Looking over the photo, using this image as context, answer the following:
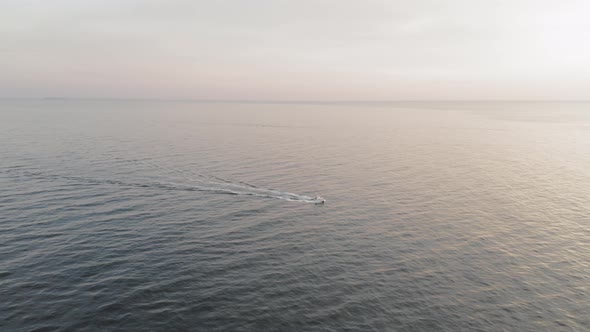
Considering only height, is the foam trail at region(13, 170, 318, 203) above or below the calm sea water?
above

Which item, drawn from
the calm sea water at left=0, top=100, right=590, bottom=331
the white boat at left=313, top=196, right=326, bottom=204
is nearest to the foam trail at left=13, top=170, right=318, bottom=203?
the white boat at left=313, top=196, right=326, bottom=204

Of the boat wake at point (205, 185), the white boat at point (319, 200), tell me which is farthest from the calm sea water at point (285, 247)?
the white boat at point (319, 200)

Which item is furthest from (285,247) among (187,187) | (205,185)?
(187,187)

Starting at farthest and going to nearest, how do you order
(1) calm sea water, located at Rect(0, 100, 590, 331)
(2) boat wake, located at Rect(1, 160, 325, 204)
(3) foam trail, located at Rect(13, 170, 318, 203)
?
(2) boat wake, located at Rect(1, 160, 325, 204), (3) foam trail, located at Rect(13, 170, 318, 203), (1) calm sea water, located at Rect(0, 100, 590, 331)

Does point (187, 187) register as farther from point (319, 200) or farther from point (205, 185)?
point (319, 200)

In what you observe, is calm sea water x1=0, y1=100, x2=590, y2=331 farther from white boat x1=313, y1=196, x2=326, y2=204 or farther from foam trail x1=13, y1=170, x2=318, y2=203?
white boat x1=313, y1=196, x2=326, y2=204

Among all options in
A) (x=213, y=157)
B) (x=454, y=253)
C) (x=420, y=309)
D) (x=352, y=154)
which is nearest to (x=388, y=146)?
(x=352, y=154)

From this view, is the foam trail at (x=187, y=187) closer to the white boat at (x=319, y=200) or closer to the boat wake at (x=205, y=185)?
the boat wake at (x=205, y=185)

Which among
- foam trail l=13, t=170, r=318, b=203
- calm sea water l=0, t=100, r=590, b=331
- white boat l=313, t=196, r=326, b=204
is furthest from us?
foam trail l=13, t=170, r=318, b=203
